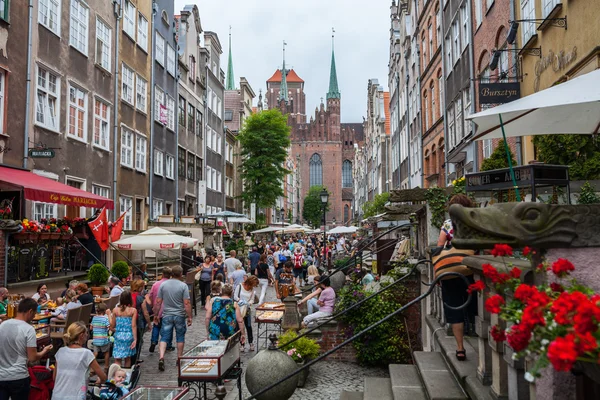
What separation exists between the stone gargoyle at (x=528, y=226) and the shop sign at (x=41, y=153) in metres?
14.4

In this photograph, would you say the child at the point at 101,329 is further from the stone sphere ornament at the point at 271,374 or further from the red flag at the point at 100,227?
the red flag at the point at 100,227

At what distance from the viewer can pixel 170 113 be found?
2936cm

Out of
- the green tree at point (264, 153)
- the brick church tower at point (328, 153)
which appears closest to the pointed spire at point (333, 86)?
the brick church tower at point (328, 153)

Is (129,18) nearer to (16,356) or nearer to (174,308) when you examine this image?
(174,308)

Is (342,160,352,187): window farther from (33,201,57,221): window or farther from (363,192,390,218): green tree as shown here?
(33,201,57,221): window

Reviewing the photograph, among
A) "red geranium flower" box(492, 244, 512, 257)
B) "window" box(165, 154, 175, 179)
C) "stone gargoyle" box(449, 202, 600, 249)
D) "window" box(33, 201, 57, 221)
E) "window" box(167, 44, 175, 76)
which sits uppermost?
"window" box(167, 44, 175, 76)

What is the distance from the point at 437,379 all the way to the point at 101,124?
18381 millimetres

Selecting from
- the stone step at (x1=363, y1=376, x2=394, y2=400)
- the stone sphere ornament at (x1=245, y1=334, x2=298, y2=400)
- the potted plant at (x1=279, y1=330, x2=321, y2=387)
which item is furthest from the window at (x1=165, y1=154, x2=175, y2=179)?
the stone step at (x1=363, y1=376, x2=394, y2=400)

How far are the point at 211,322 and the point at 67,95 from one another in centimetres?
1201

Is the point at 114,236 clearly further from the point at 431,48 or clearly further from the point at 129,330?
the point at 431,48

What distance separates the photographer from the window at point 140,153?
24.4 meters

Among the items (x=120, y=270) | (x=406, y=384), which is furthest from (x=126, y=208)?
(x=406, y=384)

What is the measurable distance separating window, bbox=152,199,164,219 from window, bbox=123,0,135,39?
784cm

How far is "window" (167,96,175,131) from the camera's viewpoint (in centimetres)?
2905
